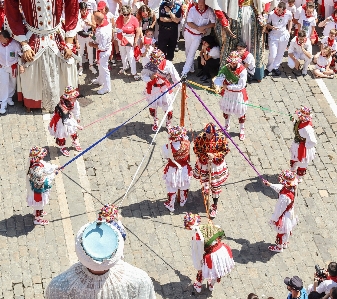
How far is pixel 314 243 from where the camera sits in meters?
12.0

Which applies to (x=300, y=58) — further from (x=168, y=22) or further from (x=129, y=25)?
(x=129, y=25)

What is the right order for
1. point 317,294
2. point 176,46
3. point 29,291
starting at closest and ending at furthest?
point 317,294
point 29,291
point 176,46

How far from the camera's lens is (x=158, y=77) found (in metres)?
13.5

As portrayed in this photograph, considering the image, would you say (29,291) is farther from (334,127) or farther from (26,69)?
(334,127)

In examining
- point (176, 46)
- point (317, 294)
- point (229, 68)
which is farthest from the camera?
point (176, 46)

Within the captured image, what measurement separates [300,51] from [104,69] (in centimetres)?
429

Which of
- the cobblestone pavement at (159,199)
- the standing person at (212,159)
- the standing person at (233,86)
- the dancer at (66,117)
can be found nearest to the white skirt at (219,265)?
the cobblestone pavement at (159,199)

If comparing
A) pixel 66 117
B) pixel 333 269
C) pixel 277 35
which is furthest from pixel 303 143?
pixel 66 117

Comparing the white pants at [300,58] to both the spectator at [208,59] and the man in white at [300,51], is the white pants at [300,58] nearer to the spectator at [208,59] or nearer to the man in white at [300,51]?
the man in white at [300,51]

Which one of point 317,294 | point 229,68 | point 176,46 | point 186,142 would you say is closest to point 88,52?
point 176,46

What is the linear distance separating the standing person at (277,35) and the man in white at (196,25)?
1323mm

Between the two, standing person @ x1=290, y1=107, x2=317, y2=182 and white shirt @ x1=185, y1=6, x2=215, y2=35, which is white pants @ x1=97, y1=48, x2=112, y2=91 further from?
standing person @ x1=290, y1=107, x2=317, y2=182

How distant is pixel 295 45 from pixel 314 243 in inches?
212

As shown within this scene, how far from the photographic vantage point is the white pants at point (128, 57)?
15.3 meters
